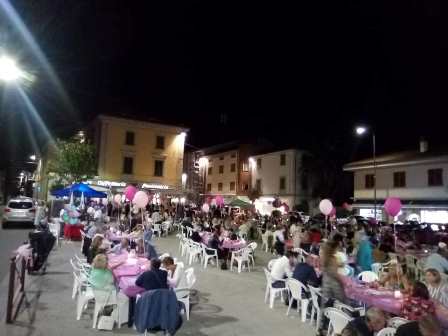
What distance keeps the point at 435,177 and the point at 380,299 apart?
80.6ft

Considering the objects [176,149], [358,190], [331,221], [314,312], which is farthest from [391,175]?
[314,312]

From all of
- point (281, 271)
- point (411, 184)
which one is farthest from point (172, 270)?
point (411, 184)

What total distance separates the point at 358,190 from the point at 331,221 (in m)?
13.0

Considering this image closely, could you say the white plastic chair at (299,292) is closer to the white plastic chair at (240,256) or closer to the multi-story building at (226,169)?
the white plastic chair at (240,256)

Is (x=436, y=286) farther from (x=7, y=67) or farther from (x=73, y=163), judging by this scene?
(x=73, y=163)

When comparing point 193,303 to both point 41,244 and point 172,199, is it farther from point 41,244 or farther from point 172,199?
point 172,199

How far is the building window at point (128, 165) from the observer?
3838 cm

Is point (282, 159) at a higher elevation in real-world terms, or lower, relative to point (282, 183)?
higher

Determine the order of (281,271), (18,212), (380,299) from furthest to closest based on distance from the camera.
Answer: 1. (18,212)
2. (281,271)
3. (380,299)

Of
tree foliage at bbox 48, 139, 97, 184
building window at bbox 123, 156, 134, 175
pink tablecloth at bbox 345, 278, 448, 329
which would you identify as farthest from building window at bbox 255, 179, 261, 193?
pink tablecloth at bbox 345, 278, 448, 329

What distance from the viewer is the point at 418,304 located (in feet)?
18.0

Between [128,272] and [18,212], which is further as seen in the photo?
[18,212]

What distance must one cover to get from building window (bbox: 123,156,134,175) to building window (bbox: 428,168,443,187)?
25.8 metres

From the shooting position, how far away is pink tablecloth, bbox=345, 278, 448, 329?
5484 millimetres
